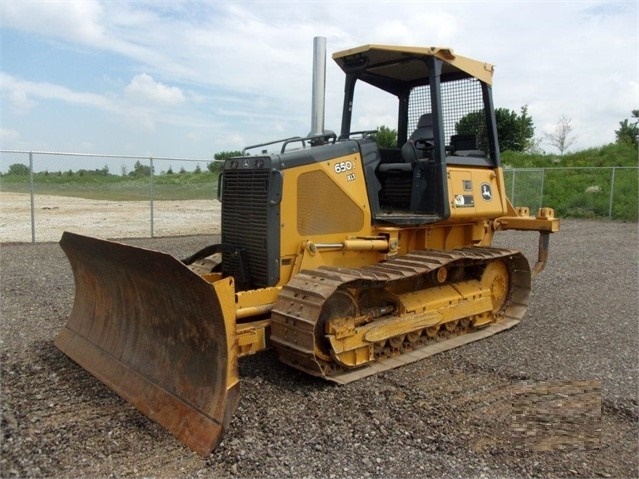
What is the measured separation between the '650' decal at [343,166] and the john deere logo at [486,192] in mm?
1855

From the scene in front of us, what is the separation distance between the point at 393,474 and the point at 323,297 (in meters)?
1.47

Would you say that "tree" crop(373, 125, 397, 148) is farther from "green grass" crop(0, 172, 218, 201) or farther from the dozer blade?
"green grass" crop(0, 172, 218, 201)

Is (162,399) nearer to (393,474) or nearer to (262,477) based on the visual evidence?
(262,477)

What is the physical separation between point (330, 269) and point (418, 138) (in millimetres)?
2049

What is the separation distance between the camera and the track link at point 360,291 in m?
4.40

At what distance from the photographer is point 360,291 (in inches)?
202

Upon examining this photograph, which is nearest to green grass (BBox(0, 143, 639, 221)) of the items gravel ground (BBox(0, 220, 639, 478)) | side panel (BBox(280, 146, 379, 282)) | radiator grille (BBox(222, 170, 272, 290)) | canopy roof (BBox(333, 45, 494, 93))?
canopy roof (BBox(333, 45, 494, 93))

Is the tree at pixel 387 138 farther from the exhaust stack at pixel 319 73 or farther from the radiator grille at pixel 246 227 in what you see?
the radiator grille at pixel 246 227

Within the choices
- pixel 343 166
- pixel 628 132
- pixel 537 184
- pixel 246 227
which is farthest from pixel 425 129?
pixel 628 132

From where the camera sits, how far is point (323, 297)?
4332 mm

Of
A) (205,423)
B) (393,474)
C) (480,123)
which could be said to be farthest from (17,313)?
(480,123)

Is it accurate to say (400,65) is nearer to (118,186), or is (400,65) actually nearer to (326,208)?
(326,208)

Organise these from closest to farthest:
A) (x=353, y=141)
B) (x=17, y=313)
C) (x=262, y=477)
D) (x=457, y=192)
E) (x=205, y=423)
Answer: (x=262, y=477)
(x=205, y=423)
(x=353, y=141)
(x=457, y=192)
(x=17, y=313)

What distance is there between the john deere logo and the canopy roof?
117 cm
